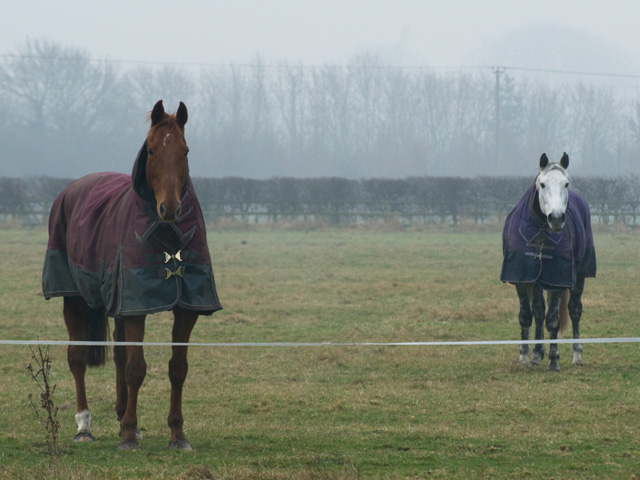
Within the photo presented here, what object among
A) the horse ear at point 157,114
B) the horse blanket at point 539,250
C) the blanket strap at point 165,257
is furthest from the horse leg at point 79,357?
the horse blanket at point 539,250

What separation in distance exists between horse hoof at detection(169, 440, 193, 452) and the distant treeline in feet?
97.9

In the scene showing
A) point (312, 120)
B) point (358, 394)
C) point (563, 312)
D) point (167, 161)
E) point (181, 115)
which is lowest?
point (358, 394)

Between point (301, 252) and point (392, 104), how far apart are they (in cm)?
6143

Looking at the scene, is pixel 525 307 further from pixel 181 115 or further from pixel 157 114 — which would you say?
pixel 157 114

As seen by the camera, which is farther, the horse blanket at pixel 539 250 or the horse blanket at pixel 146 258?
the horse blanket at pixel 539 250

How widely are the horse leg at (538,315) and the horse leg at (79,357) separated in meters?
4.84

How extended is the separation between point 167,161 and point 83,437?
2.13 metres

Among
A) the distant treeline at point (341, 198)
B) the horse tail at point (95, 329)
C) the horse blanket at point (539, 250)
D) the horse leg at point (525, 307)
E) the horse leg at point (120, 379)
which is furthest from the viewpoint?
the distant treeline at point (341, 198)

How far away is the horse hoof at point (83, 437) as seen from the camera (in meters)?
6.20

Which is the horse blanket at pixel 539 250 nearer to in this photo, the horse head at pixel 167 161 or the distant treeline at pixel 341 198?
the horse head at pixel 167 161

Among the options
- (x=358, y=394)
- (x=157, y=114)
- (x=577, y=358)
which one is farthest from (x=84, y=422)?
(x=577, y=358)

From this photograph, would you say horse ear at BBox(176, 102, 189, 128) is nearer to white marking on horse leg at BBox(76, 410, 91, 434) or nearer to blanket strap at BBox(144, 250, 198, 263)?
blanket strap at BBox(144, 250, 198, 263)

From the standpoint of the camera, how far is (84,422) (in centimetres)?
632

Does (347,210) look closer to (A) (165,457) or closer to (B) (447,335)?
(B) (447,335)
